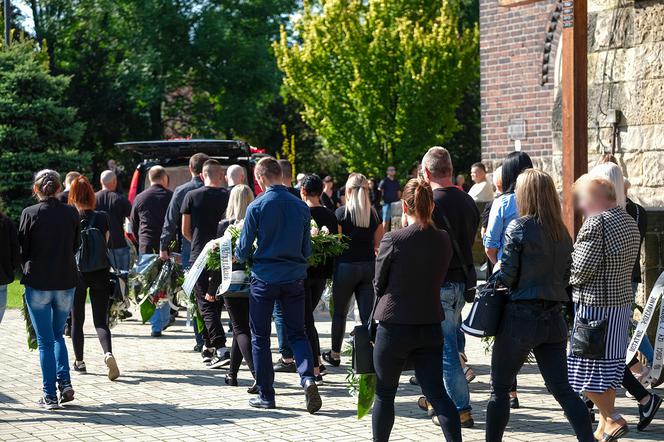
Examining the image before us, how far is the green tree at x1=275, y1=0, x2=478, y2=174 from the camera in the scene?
35.0 metres

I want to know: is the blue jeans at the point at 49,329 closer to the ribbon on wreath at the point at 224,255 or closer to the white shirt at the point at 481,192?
the ribbon on wreath at the point at 224,255

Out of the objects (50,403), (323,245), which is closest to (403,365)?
(323,245)

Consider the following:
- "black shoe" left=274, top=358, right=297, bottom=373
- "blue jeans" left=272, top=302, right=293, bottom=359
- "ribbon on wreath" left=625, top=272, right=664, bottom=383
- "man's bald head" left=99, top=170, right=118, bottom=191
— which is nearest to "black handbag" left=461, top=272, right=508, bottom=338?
"ribbon on wreath" left=625, top=272, right=664, bottom=383

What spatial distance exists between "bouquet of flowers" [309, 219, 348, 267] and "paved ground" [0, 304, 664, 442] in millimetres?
1096

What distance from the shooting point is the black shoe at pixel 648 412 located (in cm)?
728

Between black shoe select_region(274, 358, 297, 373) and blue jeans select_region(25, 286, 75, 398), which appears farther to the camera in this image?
black shoe select_region(274, 358, 297, 373)

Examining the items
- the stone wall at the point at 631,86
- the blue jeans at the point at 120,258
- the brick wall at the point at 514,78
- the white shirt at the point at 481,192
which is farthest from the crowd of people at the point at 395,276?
the brick wall at the point at 514,78

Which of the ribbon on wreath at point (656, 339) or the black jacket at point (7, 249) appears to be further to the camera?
the black jacket at point (7, 249)

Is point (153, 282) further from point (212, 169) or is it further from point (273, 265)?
point (273, 265)

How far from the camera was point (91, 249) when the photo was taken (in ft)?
31.9

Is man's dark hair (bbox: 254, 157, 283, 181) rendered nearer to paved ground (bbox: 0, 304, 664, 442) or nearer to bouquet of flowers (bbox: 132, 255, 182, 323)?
paved ground (bbox: 0, 304, 664, 442)

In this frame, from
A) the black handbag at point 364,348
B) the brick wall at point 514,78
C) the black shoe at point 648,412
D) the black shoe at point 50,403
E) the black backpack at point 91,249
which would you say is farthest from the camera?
the brick wall at point 514,78

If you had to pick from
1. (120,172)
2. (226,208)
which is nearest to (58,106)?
(120,172)

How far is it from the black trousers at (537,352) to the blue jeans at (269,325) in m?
2.29
